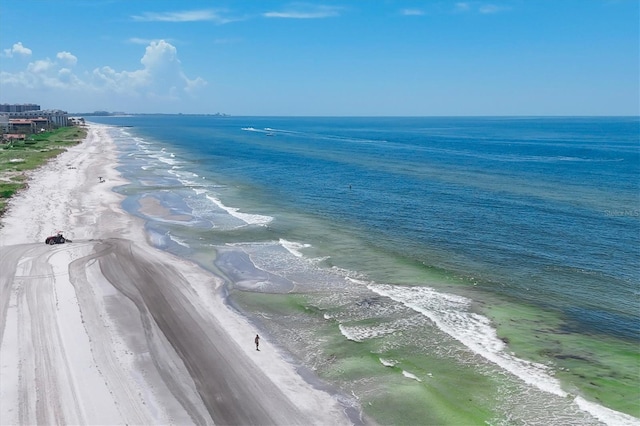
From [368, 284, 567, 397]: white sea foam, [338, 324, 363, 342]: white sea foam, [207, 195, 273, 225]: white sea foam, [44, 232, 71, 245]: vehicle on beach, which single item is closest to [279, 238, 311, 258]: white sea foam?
[207, 195, 273, 225]: white sea foam

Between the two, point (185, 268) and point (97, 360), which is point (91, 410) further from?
point (185, 268)

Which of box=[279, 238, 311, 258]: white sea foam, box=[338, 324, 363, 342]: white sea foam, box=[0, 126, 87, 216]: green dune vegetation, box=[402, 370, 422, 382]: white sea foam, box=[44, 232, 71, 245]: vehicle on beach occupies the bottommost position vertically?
box=[402, 370, 422, 382]: white sea foam

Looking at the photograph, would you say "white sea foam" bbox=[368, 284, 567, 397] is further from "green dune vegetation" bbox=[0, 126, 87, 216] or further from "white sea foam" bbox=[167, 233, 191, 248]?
"green dune vegetation" bbox=[0, 126, 87, 216]

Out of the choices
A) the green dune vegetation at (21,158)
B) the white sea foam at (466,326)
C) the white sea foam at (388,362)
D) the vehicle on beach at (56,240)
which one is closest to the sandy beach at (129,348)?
the vehicle on beach at (56,240)

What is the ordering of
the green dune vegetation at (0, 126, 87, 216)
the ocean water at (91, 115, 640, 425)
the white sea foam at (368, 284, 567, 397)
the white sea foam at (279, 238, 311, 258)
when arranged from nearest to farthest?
the ocean water at (91, 115, 640, 425), the white sea foam at (368, 284, 567, 397), the white sea foam at (279, 238, 311, 258), the green dune vegetation at (0, 126, 87, 216)

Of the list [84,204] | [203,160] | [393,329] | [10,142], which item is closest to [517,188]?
[393,329]

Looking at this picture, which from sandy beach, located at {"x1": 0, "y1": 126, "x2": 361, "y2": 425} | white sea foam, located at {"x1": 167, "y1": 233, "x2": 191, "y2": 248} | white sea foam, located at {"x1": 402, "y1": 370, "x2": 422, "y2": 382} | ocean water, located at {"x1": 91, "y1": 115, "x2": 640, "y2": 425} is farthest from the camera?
white sea foam, located at {"x1": 167, "y1": 233, "x2": 191, "y2": 248}

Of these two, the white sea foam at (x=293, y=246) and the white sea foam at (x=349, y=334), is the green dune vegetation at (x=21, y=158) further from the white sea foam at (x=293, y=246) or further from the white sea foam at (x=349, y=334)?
the white sea foam at (x=349, y=334)
